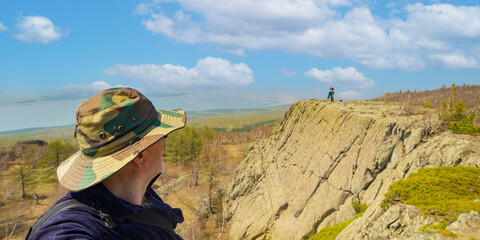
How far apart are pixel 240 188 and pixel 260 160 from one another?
358 centimetres

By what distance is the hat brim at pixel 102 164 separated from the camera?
2402mm

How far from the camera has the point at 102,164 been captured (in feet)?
8.25

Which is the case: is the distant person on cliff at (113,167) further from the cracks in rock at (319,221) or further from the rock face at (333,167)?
the cracks in rock at (319,221)

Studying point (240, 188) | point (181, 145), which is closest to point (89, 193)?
point (240, 188)

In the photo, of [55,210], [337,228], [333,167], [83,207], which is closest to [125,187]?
[83,207]

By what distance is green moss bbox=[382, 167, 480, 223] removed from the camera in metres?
6.88

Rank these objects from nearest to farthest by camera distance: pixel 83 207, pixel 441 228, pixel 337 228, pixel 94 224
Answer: pixel 94 224 < pixel 83 207 < pixel 441 228 < pixel 337 228

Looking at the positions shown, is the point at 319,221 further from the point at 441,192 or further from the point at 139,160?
the point at 139,160

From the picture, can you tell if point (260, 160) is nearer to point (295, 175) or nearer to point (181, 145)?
point (295, 175)

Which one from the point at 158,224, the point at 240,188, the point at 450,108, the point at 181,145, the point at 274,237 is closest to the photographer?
the point at 158,224

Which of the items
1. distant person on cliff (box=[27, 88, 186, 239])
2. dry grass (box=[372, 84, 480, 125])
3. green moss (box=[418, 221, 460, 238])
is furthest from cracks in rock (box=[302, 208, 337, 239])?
distant person on cliff (box=[27, 88, 186, 239])

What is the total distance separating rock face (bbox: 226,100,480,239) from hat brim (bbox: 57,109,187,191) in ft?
25.1

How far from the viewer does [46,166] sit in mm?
54750

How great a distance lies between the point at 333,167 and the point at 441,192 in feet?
30.2
